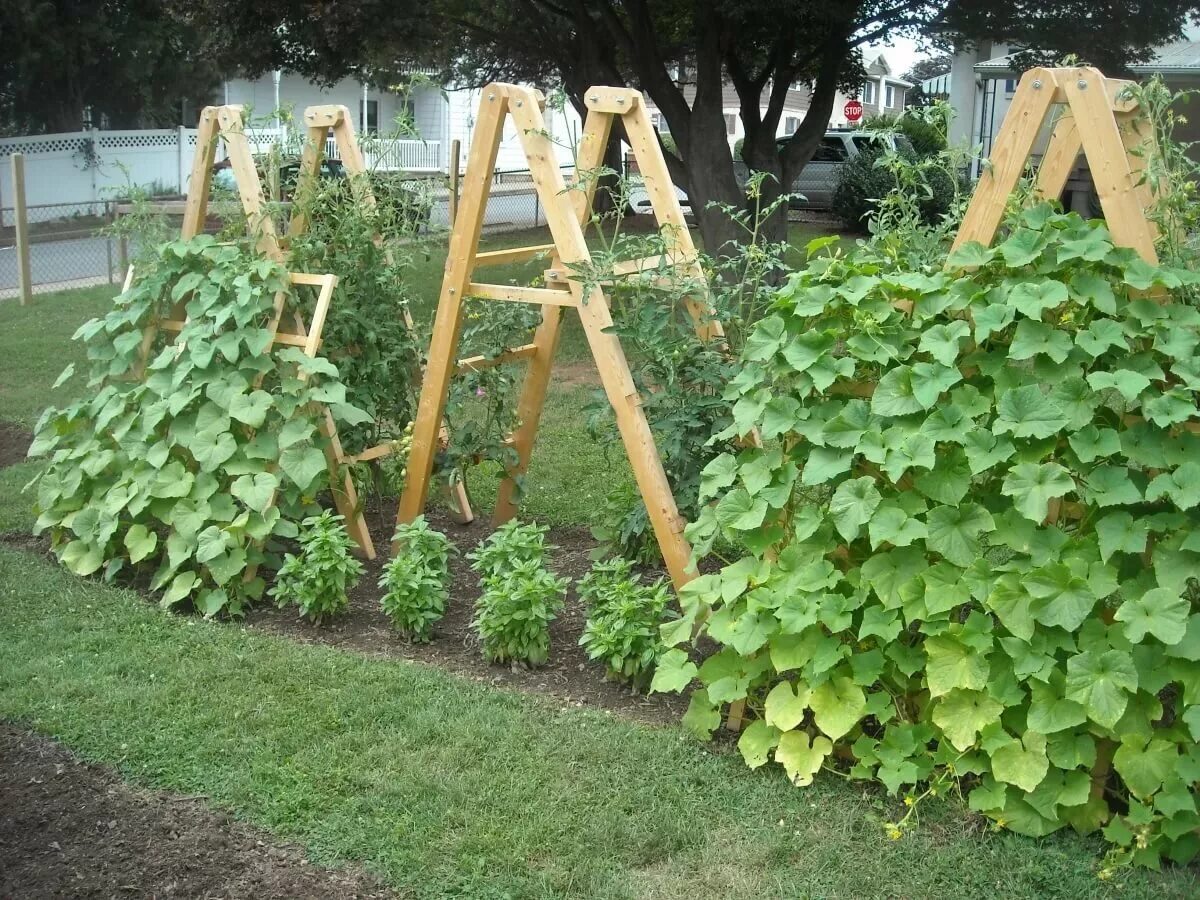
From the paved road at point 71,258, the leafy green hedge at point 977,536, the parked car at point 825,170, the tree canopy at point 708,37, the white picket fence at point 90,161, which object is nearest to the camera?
the leafy green hedge at point 977,536

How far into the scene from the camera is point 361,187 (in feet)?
19.0

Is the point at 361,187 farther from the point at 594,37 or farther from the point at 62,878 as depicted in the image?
the point at 594,37

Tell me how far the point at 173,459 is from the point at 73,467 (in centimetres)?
57

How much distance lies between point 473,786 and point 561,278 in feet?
7.24

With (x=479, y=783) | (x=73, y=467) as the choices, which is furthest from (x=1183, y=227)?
(x=73, y=467)

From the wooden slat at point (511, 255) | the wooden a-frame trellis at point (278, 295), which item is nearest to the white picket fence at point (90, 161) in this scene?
the wooden a-frame trellis at point (278, 295)

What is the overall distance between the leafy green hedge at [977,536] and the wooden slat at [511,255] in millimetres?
1761

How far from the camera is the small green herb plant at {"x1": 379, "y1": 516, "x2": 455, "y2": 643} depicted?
4.65 m

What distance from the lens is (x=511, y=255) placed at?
5.54m

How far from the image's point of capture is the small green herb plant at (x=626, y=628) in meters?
4.23

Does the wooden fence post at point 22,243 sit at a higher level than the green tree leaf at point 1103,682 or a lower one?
higher

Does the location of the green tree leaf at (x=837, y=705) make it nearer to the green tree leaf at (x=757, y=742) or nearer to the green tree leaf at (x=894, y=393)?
the green tree leaf at (x=757, y=742)

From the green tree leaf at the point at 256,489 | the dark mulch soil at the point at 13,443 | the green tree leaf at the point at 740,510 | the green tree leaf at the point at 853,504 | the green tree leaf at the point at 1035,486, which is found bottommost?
the dark mulch soil at the point at 13,443

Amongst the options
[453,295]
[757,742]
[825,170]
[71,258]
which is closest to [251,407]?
[453,295]
